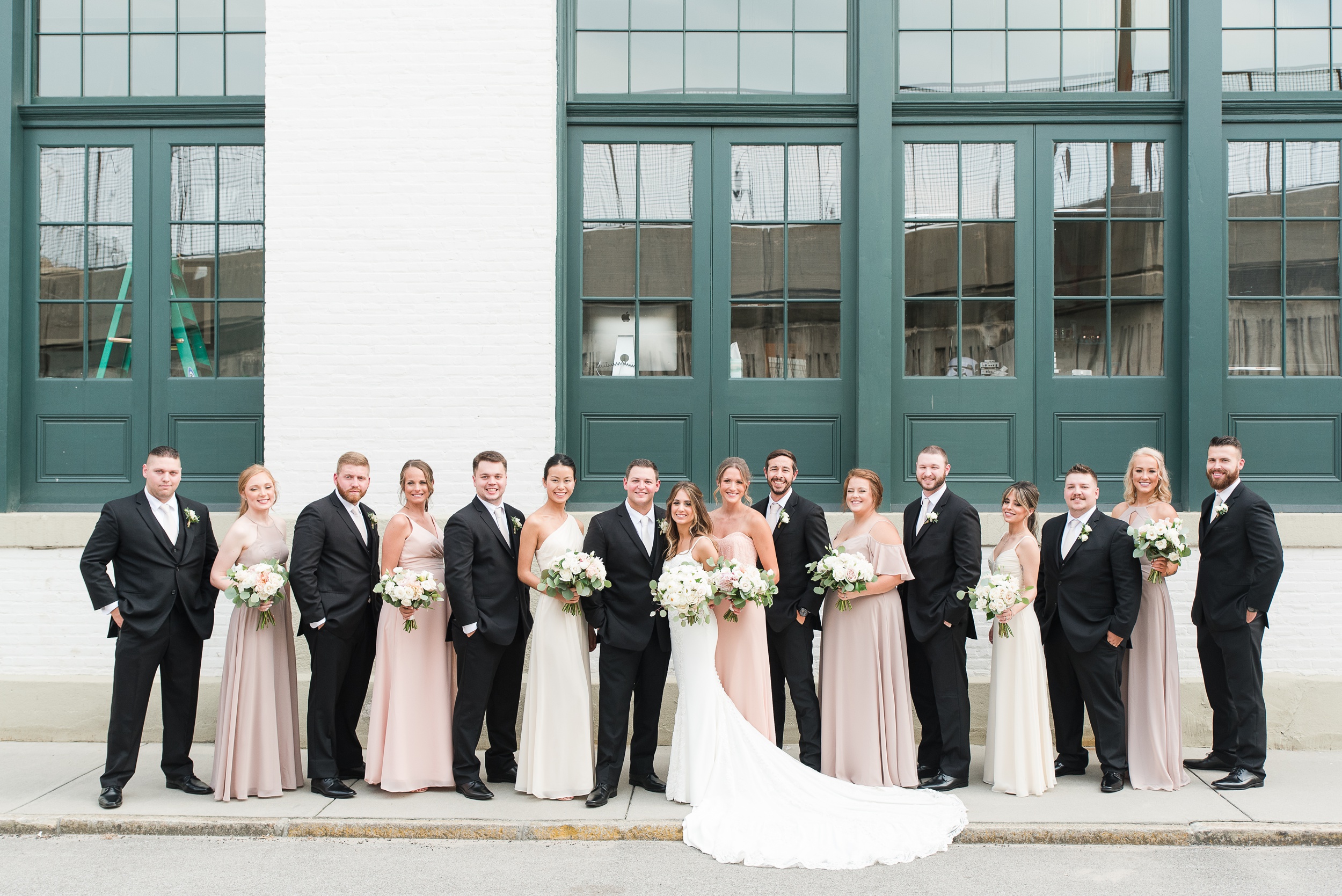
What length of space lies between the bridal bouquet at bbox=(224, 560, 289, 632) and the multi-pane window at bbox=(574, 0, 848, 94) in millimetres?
4591

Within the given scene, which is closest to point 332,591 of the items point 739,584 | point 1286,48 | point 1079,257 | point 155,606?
point 155,606

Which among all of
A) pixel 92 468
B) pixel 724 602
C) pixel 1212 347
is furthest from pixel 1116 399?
pixel 92 468

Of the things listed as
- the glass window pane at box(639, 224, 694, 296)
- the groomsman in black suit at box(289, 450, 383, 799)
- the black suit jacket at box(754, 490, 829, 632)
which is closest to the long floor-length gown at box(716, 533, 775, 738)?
the black suit jacket at box(754, 490, 829, 632)

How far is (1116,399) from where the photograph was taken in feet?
27.5

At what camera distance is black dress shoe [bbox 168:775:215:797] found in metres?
6.46

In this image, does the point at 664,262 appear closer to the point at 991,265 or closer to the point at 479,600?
the point at 991,265

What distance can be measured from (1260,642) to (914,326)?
3.34 metres

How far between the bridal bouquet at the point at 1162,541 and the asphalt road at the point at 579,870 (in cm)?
166

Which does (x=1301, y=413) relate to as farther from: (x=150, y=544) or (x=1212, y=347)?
(x=150, y=544)

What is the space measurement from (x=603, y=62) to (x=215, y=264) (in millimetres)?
3561

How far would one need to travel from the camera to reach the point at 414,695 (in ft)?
21.2

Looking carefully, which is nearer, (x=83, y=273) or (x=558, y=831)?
(x=558, y=831)

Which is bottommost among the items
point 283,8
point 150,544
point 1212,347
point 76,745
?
point 76,745

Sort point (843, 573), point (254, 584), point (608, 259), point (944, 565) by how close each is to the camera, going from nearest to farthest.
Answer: point (254, 584), point (843, 573), point (944, 565), point (608, 259)
